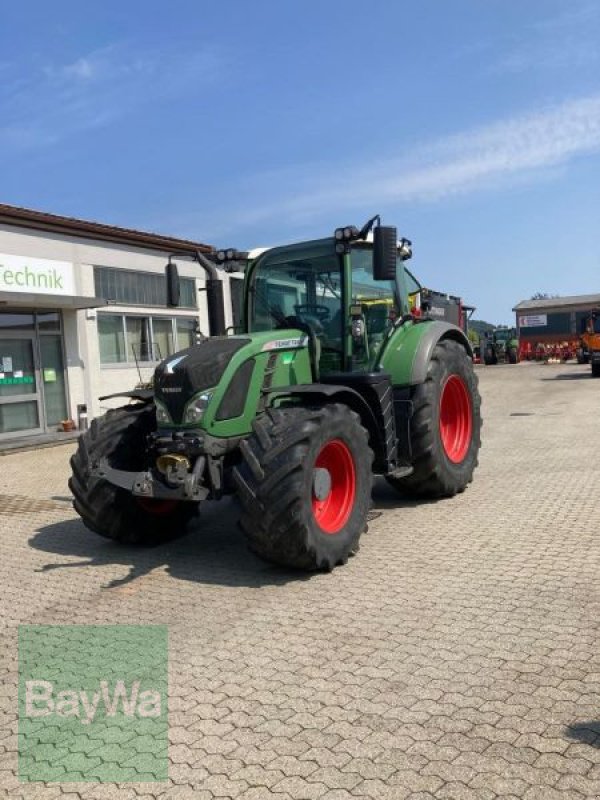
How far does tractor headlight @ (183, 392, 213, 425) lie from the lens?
16.7 feet

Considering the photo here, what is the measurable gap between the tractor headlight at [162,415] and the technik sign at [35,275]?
881cm

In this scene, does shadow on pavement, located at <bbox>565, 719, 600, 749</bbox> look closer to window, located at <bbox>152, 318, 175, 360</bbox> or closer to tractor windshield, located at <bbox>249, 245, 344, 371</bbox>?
tractor windshield, located at <bbox>249, 245, 344, 371</bbox>

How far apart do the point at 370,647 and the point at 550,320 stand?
156 feet

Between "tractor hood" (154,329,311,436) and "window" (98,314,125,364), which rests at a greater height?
"window" (98,314,125,364)

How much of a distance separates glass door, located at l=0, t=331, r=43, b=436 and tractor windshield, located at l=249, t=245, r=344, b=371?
8587 mm

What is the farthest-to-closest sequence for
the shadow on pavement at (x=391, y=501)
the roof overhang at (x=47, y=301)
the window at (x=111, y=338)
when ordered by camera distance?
the window at (x=111, y=338)
the roof overhang at (x=47, y=301)
the shadow on pavement at (x=391, y=501)

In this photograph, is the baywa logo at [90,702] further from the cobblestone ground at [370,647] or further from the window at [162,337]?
the window at [162,337]

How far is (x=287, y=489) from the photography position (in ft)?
14.9

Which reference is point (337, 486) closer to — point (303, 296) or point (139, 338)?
point (303, 296)

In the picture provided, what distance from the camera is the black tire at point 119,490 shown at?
5.57 meters

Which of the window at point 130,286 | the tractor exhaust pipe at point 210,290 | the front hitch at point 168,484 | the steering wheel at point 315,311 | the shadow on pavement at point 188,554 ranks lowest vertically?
the shadow on pavement at point 188,554

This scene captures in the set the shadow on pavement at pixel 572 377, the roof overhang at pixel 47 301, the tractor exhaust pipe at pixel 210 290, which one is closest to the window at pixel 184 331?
the roof overhang at pixel 47 301

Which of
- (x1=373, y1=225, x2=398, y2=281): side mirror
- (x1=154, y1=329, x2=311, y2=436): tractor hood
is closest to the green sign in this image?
(x1=154, y1=329, x2=311, y2=436): tractor hood

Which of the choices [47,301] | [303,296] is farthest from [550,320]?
[303,296]
